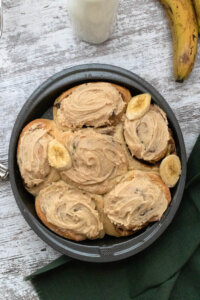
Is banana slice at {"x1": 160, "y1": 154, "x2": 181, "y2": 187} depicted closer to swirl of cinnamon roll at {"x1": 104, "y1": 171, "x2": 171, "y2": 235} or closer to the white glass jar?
swirl of cinnamon roll at {"x1": 104, "y1": 171, "x2": 171, "y2": 235}

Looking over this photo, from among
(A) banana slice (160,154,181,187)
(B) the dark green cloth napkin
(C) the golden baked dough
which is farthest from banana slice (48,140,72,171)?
(B) the dark green cloth napkin

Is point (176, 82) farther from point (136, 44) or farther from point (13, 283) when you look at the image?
point (13, 283)

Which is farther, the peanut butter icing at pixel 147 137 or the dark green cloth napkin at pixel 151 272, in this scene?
the dark green cloth napkin at pixel 151 272

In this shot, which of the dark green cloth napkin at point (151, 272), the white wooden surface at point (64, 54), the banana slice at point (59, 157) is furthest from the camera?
the white wooden surface at point (64, 54)

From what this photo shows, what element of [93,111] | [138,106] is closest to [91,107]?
[93,111]

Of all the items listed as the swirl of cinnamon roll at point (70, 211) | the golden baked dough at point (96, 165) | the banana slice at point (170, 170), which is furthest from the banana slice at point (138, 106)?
the swirl of cinnamon roll at point (70, 211)

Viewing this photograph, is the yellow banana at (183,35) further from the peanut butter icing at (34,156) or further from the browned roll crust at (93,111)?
the peanut butter icing at (34,156)
